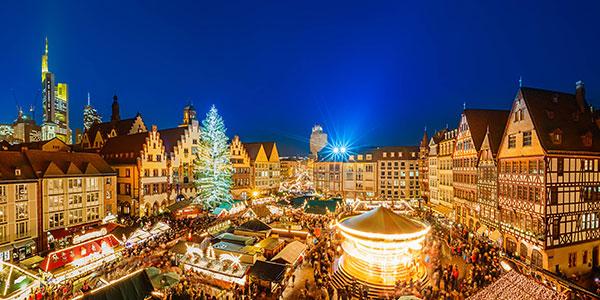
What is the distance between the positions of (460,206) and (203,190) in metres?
30.3

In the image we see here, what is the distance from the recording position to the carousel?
1462 cm

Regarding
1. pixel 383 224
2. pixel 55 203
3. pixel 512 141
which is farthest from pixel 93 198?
pixel 512 141

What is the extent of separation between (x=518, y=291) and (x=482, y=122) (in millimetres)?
24239

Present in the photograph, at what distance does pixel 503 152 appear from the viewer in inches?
985

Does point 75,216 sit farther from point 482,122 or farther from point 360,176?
point 360,176

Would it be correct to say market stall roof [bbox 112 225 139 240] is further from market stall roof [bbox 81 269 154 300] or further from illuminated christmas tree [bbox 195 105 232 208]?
illuminated christmas tree [bbox 195 105 232 208]

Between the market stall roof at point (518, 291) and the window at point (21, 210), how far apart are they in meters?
32.6

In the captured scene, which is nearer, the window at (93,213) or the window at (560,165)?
the window at (560,165)

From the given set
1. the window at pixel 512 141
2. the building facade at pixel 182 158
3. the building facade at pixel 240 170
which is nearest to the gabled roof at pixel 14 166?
the building facade at pixel 182 158

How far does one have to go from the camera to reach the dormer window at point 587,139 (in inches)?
861

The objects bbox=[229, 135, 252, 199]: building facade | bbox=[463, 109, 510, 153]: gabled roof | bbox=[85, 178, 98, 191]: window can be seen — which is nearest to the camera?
bbox=[463, 109, 510, 153]: gabled roof

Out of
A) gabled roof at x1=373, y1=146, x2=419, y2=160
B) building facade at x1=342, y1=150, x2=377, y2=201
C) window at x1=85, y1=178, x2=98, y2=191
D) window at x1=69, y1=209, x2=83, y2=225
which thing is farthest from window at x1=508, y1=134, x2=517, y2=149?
window at x1=69, y1=209, x2=83, y2=225

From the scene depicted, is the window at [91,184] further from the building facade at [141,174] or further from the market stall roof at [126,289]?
the market stall roof at [126,289]

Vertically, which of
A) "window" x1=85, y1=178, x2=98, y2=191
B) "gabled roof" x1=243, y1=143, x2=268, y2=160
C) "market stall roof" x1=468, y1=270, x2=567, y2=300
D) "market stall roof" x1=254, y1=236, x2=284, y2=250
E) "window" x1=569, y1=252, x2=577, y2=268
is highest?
"gabled roof" x1=243, y1=143, x2=268, y2=160
